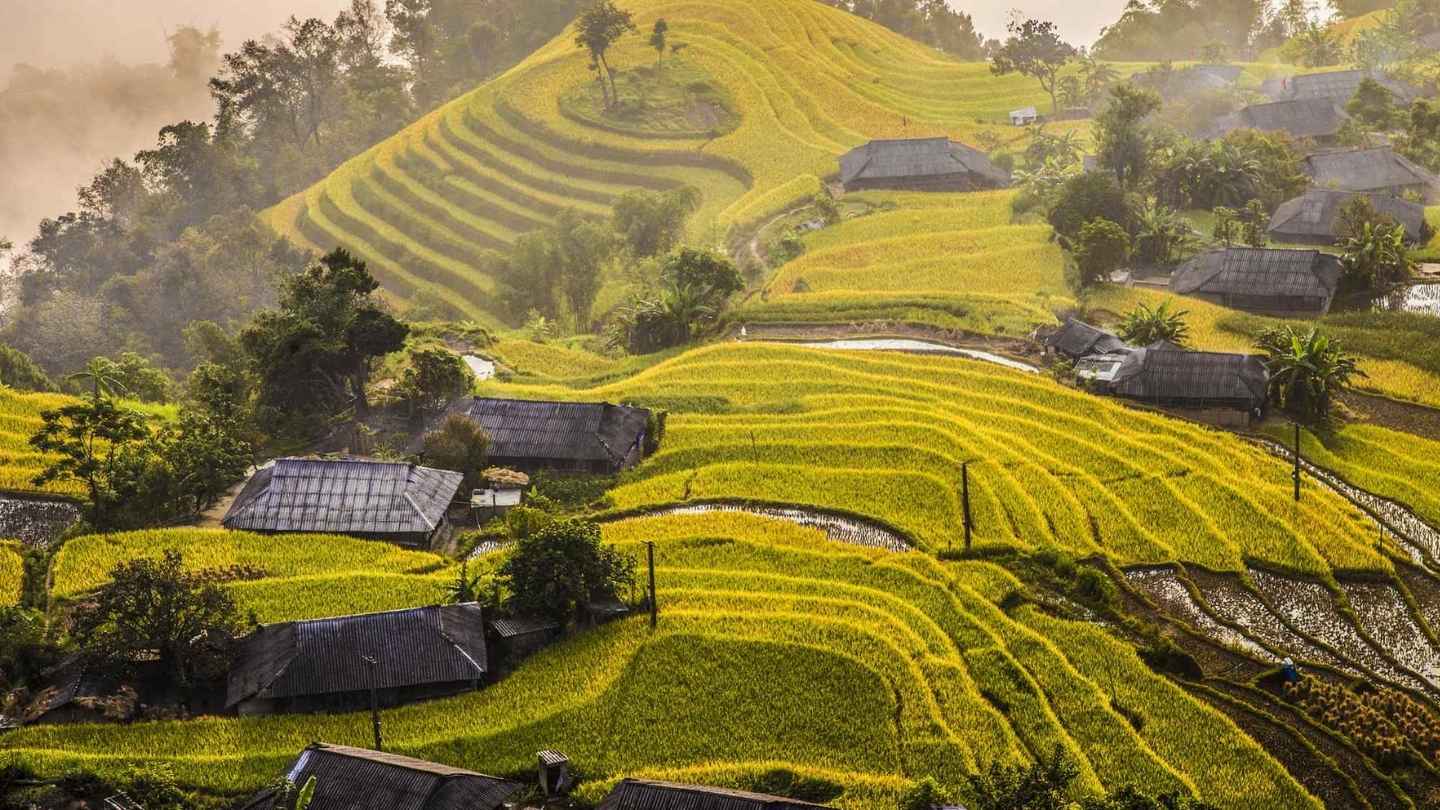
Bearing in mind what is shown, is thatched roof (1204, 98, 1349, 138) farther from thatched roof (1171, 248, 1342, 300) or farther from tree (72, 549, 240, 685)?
tree (72, 549, 240, 685)

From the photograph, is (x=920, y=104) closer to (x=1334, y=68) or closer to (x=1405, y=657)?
(x=1334, y=68)

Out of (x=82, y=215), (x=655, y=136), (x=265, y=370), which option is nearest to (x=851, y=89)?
(x=655, y=136)

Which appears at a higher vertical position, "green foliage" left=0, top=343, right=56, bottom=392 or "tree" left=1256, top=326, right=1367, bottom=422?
"green foliage" left=0, top=343, right=56, bottom=392

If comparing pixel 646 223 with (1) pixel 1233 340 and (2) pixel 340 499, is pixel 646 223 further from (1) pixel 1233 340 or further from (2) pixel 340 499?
(2) pixel 340 499

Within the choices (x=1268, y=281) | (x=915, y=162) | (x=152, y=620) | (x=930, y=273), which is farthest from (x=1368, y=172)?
(x=152, y=620)

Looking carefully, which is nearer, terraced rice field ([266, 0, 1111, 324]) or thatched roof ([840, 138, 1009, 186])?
thatched roof ([840, 138, 1009, 186])

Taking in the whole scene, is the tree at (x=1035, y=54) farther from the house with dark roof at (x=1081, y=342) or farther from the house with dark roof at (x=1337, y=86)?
the house with dark roof at (x=1081, y=342)

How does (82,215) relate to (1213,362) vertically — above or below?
above

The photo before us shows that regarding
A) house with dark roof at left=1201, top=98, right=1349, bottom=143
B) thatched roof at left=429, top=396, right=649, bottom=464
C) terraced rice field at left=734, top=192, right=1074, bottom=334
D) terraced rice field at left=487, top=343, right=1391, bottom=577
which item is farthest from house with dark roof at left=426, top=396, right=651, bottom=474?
house with dark roof at left=1201, top=98, right=1349, bottom=143
